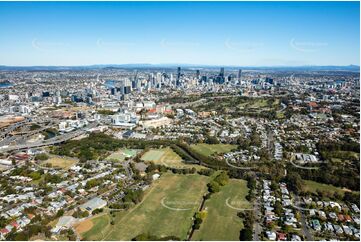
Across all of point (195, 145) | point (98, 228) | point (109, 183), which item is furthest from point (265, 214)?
point (195, 145)

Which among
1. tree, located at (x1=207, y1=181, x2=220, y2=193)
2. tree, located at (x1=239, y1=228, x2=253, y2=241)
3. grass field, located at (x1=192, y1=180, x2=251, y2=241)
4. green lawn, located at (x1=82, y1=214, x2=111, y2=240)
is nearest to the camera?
tree, located at (x1=239, y1=228, x2=253, y2=241)

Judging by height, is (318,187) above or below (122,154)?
above

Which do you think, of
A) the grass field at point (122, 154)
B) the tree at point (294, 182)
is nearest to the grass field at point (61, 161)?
the grass field at point (122, 154)

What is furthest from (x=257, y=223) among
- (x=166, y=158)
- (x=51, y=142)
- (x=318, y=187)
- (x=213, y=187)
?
(x=51, y=142)

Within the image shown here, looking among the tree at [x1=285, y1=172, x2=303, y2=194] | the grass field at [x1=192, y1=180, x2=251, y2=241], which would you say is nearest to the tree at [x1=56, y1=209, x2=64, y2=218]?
the grass field at [x1=192, y1=180, x2=251, y2=241]

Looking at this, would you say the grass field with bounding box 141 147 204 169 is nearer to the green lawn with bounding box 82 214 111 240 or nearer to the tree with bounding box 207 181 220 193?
the tree with bounding box 207 181 220 193

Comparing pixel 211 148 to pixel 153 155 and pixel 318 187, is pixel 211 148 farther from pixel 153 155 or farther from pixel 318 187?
pixel 318 187
